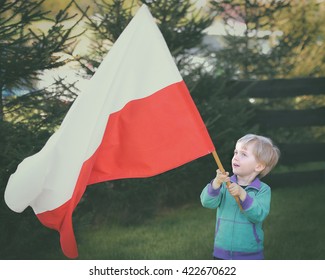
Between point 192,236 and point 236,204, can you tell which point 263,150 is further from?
point 192,236

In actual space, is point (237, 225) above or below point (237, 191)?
below

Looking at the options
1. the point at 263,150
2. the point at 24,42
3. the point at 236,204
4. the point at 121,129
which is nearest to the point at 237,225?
the point at 236,204

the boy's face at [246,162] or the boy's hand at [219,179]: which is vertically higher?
the boy's hand at [219,179]

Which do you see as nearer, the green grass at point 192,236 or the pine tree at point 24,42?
the pine tree at point 24,42

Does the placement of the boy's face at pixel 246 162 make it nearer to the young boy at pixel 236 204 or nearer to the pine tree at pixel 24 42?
the young boy at pixel 236 204

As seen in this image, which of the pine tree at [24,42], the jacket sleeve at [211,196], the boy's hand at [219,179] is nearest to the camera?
the boy's hand at [219,179]

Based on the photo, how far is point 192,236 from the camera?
527 centimetres

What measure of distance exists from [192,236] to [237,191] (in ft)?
9.23

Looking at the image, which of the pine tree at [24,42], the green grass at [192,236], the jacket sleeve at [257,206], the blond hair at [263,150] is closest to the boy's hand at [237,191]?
the jacket sleeve at [257,206]

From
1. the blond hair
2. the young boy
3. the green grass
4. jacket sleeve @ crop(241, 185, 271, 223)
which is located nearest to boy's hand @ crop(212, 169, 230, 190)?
the young boy

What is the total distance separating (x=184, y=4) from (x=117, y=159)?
3.46 meters

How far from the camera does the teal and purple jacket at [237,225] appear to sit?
268cm

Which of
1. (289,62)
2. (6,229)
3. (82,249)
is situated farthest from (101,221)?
(289,62)

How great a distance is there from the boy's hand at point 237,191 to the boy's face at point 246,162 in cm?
18
